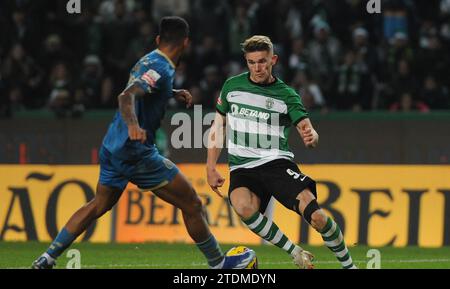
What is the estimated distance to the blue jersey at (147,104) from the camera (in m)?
9.81

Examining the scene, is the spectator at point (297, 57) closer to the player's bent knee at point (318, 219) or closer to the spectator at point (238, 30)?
the spectator at point (238, 30)

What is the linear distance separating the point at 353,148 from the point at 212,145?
808 centimetres

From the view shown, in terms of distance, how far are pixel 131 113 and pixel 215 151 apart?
56.5 inches

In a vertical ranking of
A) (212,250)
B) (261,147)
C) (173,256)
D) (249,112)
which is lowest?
(173,256)

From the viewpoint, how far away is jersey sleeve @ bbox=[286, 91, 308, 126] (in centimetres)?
1045

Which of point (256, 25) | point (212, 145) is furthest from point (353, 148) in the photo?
point (212, 145)

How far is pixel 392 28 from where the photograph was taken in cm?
2028

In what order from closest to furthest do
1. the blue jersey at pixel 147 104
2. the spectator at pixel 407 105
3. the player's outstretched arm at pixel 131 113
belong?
the player's outstretched arm at pixel 131 113 → the blue jersey at pixel 147 104 → the spectator at pixel 407 105

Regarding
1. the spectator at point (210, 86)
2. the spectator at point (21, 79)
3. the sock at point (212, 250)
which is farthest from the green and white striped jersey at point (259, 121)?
the spectator at point (21, 79)

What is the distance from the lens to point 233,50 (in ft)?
66.6

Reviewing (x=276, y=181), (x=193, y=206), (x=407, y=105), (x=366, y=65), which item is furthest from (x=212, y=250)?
(x=366, y=65)

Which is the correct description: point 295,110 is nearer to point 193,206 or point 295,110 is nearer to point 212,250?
point 193,206
